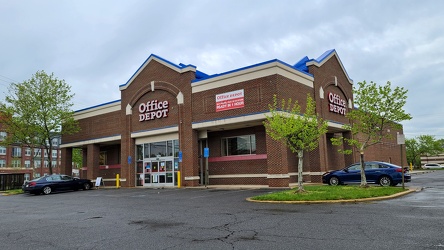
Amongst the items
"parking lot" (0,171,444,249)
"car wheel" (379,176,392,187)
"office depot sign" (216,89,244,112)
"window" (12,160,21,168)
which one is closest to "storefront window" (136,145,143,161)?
"office depot sign" (216,89,244,112)

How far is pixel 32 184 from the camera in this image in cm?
2539

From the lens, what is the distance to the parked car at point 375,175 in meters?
19.5

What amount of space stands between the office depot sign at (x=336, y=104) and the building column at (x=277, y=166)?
8700 millimetres

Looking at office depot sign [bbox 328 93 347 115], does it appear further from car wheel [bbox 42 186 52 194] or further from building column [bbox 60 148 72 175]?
building column [bbox 60 148 72 175]

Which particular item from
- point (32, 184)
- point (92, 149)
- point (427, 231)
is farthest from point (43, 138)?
point (427, 231)

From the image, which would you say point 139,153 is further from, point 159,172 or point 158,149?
point 159,172

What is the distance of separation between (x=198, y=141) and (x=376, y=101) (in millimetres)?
13710

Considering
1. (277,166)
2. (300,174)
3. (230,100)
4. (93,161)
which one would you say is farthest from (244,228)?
(93,161)

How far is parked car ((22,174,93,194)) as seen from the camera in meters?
25.5

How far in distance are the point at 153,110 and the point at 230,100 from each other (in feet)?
26.8

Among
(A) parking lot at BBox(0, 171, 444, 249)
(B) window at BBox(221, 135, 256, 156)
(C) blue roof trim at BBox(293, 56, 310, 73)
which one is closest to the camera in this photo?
(A) parking lot at BBox(0, 171, 444, 249)

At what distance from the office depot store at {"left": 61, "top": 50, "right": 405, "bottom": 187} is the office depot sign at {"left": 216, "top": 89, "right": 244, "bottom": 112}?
0.07 metres

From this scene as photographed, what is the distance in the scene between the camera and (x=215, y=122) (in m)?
23.8

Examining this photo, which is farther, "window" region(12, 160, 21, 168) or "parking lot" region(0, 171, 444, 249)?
"window" region(12, 160, 21, 168)
